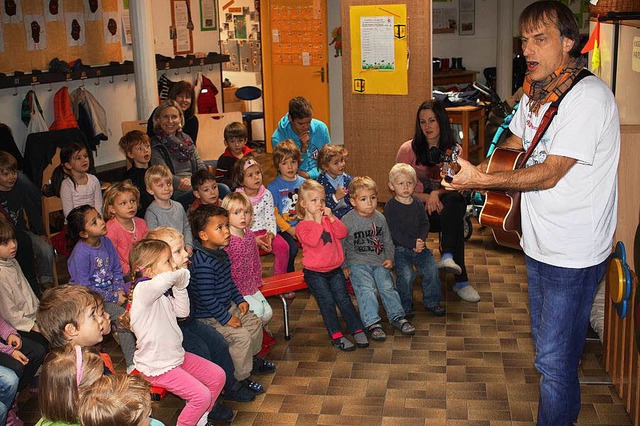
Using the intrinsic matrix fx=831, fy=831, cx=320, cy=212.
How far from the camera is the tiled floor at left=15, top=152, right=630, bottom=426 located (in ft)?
13.3

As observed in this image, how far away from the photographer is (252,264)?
15.6 ft

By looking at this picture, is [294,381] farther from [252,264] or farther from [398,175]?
[398,175]

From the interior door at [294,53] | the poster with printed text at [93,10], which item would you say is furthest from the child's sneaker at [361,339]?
the interior door at [294,53]

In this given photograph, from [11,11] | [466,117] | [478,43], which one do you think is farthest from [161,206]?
[478,43]

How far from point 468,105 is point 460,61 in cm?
316

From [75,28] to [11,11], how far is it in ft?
2.60

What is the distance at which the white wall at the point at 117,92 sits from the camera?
7855 mm

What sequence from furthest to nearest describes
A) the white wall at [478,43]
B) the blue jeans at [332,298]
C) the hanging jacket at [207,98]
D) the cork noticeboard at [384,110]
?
the white wall at [478,43], the hanging jacket at [207,98], the cork noticeboard at [384,110], the blue jeans at [332,298]

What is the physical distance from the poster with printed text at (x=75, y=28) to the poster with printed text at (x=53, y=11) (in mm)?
77

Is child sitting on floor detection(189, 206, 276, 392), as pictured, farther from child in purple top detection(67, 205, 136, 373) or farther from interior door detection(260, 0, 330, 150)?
interior door detection(260, 0, 330, 150)

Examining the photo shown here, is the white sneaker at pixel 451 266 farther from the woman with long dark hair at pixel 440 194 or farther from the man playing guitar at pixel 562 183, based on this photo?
the man playing guitar at pixel 562 183

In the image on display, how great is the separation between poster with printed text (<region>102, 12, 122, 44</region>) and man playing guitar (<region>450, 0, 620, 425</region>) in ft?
21.4

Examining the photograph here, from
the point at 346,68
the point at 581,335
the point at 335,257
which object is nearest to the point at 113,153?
the point at 346,68

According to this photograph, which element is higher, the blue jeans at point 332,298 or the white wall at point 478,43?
the white wall at point 478,43
